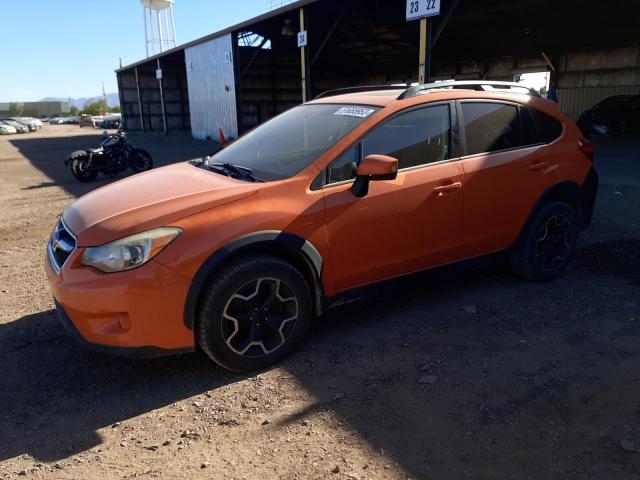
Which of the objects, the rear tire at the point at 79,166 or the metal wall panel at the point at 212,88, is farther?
the metal wall panel at the point at 212,88

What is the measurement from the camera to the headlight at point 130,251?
2707mm

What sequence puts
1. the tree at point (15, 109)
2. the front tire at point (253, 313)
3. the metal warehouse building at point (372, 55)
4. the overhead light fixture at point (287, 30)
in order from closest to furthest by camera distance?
the front tire at point (253, 313)
the metal warehouse building at point (372, 55)
the overhead light fixture at point (287, 30)
the tree at point (15, 109)

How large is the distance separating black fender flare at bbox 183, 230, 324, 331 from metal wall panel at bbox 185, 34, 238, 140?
795 inches

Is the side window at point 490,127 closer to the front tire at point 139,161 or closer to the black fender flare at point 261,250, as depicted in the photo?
the black fender flare at point 261,250

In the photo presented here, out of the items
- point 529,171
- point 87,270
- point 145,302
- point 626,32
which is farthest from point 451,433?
point 626,32

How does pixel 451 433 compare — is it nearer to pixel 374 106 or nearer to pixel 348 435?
pixel 348 435

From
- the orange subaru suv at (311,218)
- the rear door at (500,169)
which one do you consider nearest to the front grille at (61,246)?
the orange subaru suv at (311,218)

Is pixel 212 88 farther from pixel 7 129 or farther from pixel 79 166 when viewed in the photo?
pixel 7 129

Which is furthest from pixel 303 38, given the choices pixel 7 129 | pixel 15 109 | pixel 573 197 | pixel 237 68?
pixel 15 109

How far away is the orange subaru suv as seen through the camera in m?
2.75

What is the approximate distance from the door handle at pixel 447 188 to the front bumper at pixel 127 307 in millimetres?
1887

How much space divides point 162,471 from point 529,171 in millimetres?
3463

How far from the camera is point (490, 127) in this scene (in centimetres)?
397

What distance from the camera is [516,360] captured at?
320 cm
